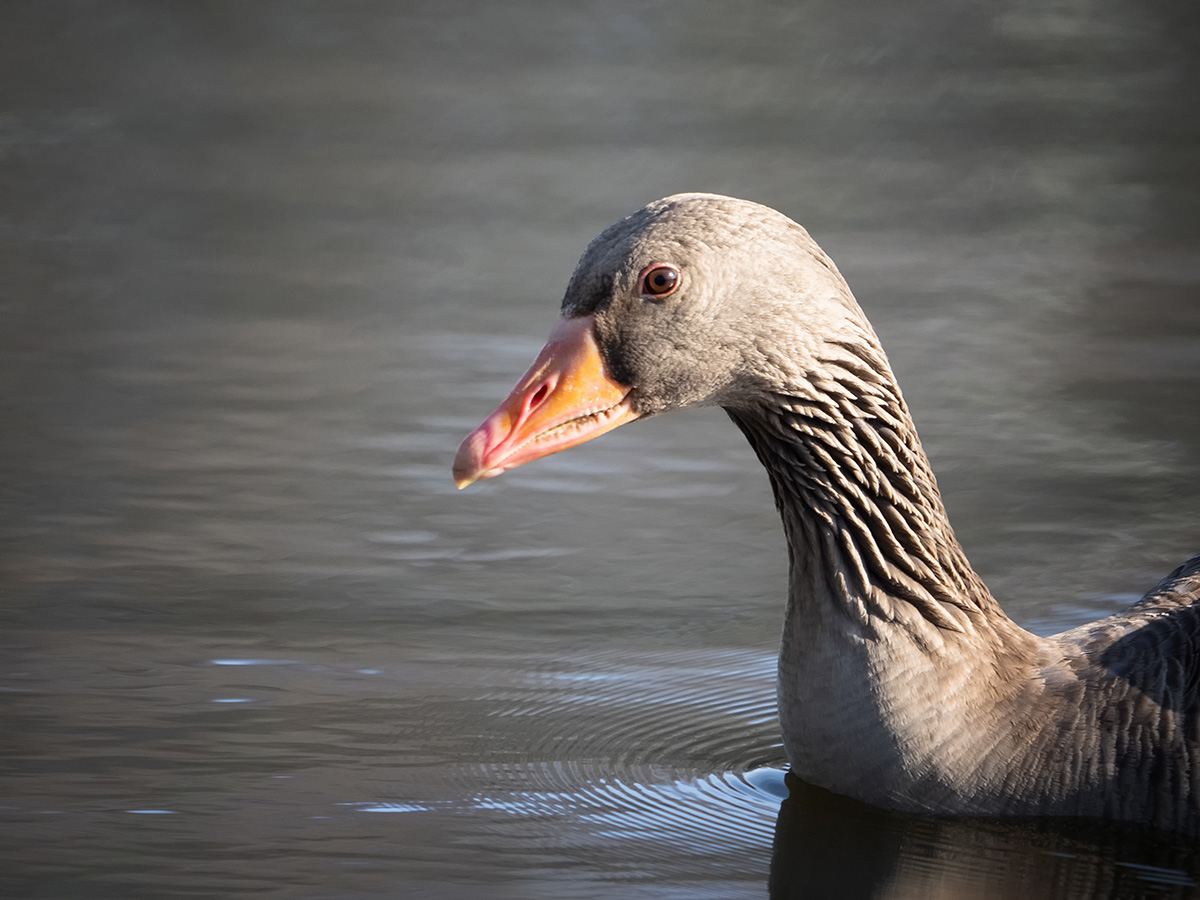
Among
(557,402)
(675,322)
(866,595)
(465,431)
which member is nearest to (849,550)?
(866,595)

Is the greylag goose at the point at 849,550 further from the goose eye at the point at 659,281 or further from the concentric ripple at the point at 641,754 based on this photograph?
the concentric ripple at the point at 641,754

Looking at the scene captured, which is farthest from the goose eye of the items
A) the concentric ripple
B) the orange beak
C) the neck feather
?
the concentric ripple

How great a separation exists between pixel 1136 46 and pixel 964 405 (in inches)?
466

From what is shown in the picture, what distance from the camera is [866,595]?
5641mm

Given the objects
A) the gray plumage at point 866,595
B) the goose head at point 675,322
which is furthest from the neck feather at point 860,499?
the goose head at point 675,322

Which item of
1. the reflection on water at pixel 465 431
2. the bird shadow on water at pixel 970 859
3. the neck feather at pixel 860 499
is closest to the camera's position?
the bird shadow on water at pixel 970 859

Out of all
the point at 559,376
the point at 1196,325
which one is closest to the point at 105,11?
the point at 1196,325

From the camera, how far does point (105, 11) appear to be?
21.5 metres

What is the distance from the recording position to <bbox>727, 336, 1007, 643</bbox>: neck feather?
5570mm

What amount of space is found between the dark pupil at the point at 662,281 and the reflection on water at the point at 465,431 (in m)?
1.75

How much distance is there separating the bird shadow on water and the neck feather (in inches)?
25.2

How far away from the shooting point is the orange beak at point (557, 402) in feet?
17.5

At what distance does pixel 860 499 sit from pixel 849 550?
0.17m

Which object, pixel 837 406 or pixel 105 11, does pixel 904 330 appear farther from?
pixel 105 11
